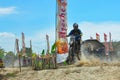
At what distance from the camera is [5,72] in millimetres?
20219

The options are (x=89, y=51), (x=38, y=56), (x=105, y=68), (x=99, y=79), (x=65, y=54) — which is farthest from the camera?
(x=89, y=51)

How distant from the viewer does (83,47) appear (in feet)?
87.1

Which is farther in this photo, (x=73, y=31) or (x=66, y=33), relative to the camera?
(x=66, y=33)

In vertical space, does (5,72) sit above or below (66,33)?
below

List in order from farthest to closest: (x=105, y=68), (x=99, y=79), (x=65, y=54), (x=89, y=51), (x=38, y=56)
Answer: (x=89, y=51), (x=65, y=54), (x=38, y=56), (x=105, y=68), (x=99, y=79)

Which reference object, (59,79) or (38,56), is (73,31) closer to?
(38,56)

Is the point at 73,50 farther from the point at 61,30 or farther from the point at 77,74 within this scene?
the point at 77,74

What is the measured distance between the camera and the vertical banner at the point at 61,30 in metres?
23.0

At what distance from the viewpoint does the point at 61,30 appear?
23.2 metres

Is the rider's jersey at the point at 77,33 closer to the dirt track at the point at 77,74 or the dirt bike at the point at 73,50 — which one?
the dirt bike at the point at 73,50

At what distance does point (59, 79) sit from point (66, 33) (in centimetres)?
734

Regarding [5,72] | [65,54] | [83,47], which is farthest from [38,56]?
[83,47]

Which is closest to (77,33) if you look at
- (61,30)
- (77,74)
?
(61,30)

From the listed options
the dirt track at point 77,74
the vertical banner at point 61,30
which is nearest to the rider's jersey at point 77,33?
the vertical banner at point 61,30
